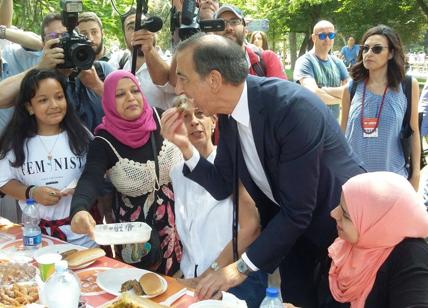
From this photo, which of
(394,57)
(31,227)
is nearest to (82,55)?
(31,227)

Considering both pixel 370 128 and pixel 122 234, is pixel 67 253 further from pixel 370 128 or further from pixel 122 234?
pixel 370 128

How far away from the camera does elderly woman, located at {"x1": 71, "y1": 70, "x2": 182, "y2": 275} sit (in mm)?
2342

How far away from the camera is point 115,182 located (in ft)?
7.79

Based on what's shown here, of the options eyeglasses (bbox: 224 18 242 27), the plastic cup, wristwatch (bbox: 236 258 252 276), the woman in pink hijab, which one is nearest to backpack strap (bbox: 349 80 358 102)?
eyeglasses (bbox: 224 18 242 27)

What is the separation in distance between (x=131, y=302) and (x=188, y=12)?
1661 mm

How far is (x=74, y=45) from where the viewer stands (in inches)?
94.7

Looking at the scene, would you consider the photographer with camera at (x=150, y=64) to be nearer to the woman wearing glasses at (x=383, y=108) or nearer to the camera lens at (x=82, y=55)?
the camera lens at (x=82, y=55)

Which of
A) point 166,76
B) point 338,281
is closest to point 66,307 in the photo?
point 338,281

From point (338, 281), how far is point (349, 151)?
51 cm

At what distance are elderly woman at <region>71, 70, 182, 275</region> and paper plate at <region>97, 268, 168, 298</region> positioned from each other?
0.47m

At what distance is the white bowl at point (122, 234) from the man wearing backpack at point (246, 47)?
4.72 ft

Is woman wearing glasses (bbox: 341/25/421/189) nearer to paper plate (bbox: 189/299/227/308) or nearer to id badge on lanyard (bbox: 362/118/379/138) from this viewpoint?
id badge on lanyard (bbox: 362/118/379/138)

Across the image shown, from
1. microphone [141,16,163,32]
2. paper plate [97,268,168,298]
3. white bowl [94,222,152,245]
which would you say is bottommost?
paper plate [97,268,168,298]

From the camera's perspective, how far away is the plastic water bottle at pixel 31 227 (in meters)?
2.08
